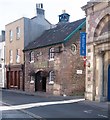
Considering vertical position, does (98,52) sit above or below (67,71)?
above

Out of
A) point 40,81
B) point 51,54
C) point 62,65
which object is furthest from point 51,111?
point 40,81

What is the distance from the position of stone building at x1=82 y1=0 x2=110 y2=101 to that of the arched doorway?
30.3ft

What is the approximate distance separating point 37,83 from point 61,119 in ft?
61.0

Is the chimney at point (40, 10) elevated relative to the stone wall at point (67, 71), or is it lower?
elevated

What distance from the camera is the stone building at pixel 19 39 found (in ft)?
109

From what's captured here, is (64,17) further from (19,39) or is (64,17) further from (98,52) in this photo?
(98,52)

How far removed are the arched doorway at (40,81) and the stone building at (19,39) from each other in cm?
348

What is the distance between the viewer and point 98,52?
18.9 metres

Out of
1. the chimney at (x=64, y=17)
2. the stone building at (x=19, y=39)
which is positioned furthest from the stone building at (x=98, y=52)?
the chimney at (x=64, y=17)

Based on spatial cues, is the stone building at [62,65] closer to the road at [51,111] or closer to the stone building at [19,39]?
the stone building at [19,39]

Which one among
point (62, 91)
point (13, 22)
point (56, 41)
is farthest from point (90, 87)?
point (13, 22)

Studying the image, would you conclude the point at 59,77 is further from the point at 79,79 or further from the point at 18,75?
the point at 18,75

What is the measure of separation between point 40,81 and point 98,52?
37.6 feet

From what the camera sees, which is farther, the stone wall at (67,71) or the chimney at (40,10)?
the chimney at (40,10)
